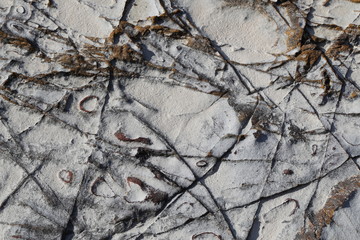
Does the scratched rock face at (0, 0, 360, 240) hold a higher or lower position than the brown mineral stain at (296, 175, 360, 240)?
higher

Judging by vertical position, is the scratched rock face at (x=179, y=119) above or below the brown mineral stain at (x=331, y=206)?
above

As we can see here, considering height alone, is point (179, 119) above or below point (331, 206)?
above

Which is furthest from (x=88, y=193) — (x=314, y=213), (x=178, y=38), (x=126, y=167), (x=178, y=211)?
(x=314, y=213)

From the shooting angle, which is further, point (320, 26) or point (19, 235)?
point (320, 26)

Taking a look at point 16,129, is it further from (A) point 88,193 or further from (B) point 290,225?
(B) point 290,225

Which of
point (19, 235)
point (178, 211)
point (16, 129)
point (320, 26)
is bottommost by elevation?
point (178, 211)

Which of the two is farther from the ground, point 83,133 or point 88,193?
point 83,133

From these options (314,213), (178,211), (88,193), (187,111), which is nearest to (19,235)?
(88,193)
